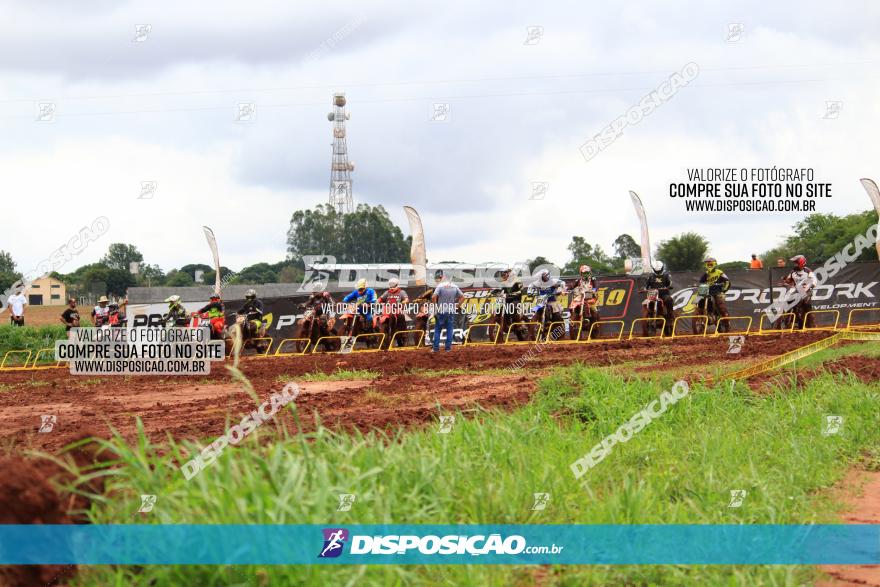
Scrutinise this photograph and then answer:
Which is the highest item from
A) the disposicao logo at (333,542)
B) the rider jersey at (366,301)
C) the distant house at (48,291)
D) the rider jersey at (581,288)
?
the rider jersey at (581,288)

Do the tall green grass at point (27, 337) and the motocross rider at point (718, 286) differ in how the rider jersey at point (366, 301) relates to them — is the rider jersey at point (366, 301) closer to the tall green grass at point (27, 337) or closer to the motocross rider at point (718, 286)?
the motocross rider at point (718, 286)

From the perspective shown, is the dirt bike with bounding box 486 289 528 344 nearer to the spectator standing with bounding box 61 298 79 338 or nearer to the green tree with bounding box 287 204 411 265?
the spectator standing with bounding box 61 298 79 338

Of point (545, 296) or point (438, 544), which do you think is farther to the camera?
point (545, 296)

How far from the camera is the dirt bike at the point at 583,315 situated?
25234 mm

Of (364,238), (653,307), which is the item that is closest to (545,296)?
(653,307)

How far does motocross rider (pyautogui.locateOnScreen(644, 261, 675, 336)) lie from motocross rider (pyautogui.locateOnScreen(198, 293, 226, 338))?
11.6 meters

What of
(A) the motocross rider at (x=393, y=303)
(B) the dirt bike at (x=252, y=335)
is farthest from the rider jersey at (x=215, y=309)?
(A) the motocross rider at (x=393, y=303)

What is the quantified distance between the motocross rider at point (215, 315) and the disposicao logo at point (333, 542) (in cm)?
2017

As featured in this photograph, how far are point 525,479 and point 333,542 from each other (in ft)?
7.02

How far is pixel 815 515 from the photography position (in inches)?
262

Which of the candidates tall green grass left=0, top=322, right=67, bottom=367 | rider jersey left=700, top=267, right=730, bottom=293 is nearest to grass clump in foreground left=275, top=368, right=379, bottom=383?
rider jersey left=700, top=267, right=730, bottom=293

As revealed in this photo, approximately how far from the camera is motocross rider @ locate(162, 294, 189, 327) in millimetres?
25328

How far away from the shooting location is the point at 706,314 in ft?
80.2

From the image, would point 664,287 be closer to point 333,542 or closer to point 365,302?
point 365,302
